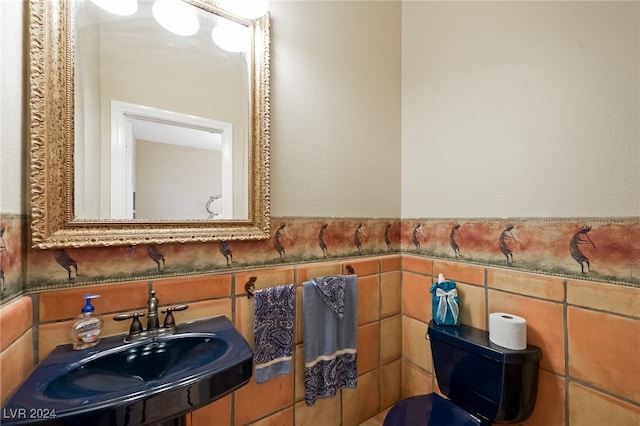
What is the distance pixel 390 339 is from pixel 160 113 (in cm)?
149

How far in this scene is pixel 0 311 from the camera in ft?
1.98

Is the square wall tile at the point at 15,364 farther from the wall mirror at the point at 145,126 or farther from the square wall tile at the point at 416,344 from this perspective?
the square wall tile at the point at 416,344

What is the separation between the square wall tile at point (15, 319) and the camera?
0.59 m

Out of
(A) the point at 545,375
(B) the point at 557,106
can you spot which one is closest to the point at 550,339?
(A) the point at 545,375

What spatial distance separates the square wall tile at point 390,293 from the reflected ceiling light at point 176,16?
4.49ft

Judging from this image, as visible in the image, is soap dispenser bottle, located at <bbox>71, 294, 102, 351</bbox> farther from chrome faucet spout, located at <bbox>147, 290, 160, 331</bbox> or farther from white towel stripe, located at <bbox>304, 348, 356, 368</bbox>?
white towel stripe, located at <bbox>304, 348, 356, 368</bbox>

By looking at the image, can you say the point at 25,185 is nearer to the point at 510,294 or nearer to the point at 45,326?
the point at 45,326

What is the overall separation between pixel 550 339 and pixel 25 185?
1.75 meters

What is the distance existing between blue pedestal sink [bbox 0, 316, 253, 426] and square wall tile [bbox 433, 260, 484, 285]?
3.21 feet

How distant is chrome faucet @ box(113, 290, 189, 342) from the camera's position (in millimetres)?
819

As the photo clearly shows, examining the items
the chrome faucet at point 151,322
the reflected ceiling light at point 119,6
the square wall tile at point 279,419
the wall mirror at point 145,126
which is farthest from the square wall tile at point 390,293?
the reflected ceiling light at point 119,6

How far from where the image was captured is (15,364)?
2.10ft

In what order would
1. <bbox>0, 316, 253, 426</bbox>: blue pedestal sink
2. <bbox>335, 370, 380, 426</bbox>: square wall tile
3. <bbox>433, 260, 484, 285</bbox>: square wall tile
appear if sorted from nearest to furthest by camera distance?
<bbox>0, 316, 253, 426</bbox>: blue pedestal sink
<bbox>433, 260, 484, 285</bbox>: square wall tile
<bbox>335, 370, 380, 426</bbox>: square wall tile

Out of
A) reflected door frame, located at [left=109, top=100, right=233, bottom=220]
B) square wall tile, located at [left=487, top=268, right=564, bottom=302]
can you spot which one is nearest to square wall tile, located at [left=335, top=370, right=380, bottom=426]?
square wall tile, located at [left=487, top=268, right=564, bottom=302]
